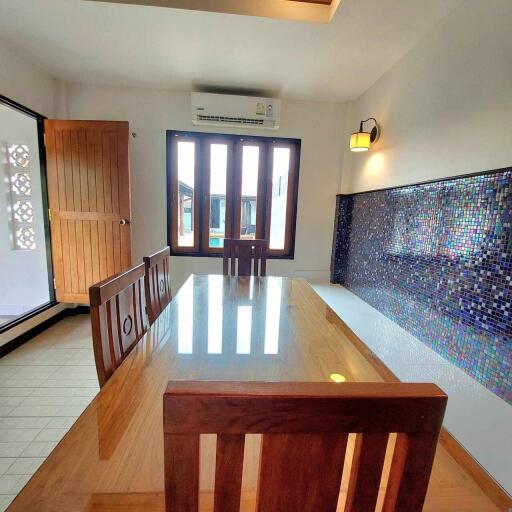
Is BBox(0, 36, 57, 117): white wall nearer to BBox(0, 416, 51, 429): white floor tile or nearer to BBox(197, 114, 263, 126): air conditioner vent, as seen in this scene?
BBox(197, 114, 263, 126): air conditioner vent

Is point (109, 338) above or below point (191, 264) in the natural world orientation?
above

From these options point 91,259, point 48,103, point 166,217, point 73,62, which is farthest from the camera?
point 166,217

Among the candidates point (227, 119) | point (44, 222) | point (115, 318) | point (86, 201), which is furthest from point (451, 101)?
point (44, 222)

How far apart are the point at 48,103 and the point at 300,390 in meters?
3.58

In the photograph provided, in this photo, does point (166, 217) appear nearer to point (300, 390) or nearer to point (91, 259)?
point (91, 259)

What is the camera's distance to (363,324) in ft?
6.96

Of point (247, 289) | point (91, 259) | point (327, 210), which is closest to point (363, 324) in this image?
point (247, 289)

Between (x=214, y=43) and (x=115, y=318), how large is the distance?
2146mm

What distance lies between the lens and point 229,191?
3127 mm

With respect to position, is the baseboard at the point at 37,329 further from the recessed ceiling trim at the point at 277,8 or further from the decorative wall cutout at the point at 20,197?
the recessed ceiling trim at the point at 277,8

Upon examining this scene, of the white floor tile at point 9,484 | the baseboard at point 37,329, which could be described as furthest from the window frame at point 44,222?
the white floor tile at point 9,484

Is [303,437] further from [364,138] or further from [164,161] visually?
[164,161]

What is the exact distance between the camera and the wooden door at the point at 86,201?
2656mm

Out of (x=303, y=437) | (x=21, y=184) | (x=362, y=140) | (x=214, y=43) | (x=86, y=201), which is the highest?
(x=214, y=43)
